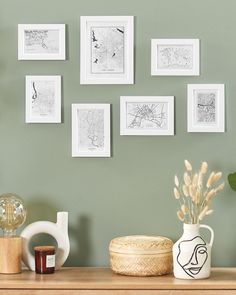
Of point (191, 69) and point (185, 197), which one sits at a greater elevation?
point (191, 69)

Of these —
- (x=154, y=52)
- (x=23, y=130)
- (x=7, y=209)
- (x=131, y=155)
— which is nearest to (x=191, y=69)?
(x=154, y=52)

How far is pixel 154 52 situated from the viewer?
2.97 meters

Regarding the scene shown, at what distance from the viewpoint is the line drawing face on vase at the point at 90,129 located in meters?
2.97

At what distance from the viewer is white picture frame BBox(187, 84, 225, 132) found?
9.72ft

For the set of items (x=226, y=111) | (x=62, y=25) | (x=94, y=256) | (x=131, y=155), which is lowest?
(x=94, y=256)

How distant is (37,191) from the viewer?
299 cm

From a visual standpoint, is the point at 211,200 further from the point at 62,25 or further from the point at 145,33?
the point at 62,25

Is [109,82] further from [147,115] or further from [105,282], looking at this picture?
[105,282]

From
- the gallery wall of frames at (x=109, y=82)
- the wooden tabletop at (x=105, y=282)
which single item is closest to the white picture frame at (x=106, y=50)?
the gallery wall of frames at (x=109, y=82)

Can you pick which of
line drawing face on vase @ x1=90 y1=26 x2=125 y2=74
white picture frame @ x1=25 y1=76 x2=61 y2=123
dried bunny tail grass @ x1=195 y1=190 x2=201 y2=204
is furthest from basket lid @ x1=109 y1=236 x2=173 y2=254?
line drawing face on vase @ x1=90 y1=26 x2=125 y2=74

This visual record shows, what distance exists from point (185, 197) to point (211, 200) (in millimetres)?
137

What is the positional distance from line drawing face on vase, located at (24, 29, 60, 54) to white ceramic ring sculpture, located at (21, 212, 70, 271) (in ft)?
2.46

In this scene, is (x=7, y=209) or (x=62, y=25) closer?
(x=7, y=209)

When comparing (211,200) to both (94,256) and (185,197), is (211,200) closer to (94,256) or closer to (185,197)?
(185,197)
